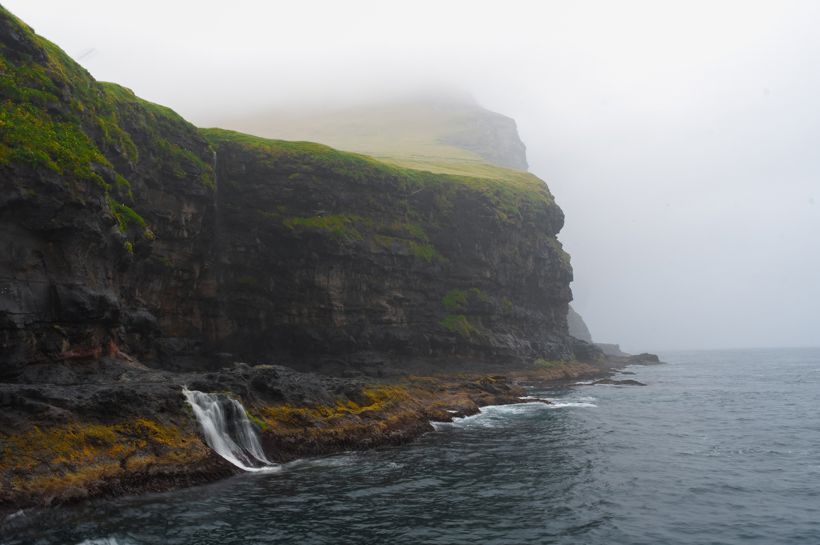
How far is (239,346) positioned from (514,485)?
5145 cm

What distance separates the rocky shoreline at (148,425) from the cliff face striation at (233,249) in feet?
24.4

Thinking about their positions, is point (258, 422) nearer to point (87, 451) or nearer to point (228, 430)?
point (228, 430)

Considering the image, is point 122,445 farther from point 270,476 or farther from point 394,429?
point 394,429

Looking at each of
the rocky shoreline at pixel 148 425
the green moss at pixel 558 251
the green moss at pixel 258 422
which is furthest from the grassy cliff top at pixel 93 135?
the green moss at pixel 558 251

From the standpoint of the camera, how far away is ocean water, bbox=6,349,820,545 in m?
22.0

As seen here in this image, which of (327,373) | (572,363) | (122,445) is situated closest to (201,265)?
(327,373)

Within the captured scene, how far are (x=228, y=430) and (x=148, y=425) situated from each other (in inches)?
213

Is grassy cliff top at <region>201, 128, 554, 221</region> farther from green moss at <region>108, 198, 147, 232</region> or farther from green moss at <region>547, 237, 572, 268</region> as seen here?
green moss at <region>108, 198, 147, 232</region>

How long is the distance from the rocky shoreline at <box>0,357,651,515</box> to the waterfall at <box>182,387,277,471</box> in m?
0.86

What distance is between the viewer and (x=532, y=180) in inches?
5226

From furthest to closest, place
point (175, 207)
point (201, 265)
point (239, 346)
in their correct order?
point (239, 346), point (201, 265), point (175, 207)

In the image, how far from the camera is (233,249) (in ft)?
240

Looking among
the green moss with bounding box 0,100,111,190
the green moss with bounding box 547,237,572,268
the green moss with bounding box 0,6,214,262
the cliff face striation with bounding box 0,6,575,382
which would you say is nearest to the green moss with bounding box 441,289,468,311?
the cliff face striation with bounding box 0,6,575,382

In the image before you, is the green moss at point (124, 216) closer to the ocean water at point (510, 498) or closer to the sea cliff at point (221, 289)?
the sea cliff at point (221, 289)
